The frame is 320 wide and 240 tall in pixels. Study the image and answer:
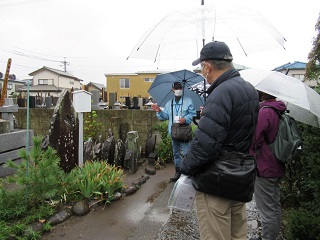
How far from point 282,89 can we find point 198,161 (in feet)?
4.69

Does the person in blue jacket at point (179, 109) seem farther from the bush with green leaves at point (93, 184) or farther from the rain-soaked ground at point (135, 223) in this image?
the bush with green leaves at point (93, 184)

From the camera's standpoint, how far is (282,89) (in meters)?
2.64

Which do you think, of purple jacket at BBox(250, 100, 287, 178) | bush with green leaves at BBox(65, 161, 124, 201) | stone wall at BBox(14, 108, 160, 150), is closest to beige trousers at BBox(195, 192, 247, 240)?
purple jacket at BBox(250, 100, 287, 178)

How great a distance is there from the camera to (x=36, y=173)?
3459 mm

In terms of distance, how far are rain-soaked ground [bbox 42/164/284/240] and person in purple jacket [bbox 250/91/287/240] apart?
0.53m

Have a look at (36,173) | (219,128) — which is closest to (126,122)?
(36,173)

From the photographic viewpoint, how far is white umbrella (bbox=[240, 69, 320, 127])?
255cm

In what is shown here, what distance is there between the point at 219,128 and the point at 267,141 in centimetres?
114

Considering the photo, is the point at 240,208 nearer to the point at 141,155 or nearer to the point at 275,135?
the point at 275,135

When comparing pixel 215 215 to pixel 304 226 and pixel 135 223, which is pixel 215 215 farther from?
pixel 135 223

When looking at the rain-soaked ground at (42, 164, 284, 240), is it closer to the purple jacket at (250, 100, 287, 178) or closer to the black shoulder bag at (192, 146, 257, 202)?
the purple jacket at (250, 100, 287, 178)

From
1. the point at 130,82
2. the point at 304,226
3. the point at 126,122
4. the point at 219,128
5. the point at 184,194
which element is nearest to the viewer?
the point at 219,128

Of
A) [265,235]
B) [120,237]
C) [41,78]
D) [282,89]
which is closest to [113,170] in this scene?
[120,237]

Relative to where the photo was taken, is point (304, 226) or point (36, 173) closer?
point (304, 226)
